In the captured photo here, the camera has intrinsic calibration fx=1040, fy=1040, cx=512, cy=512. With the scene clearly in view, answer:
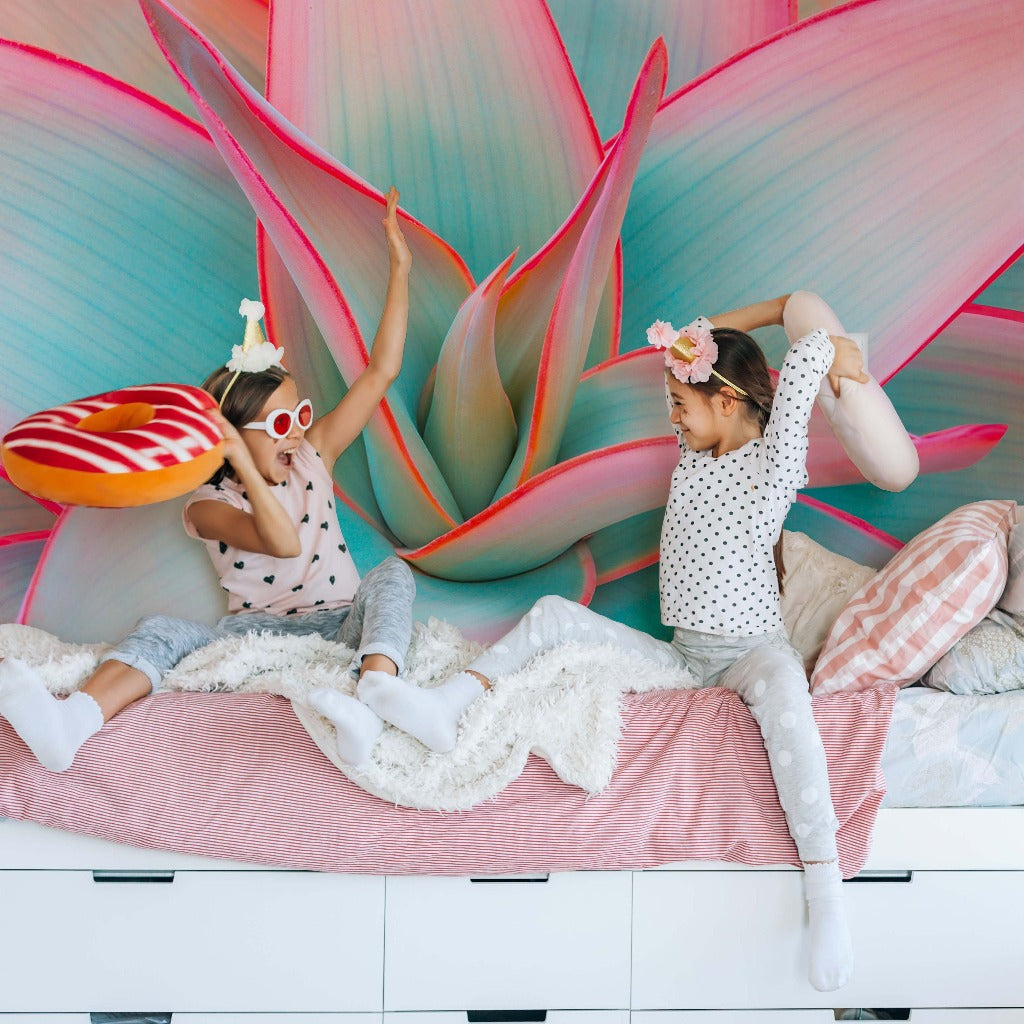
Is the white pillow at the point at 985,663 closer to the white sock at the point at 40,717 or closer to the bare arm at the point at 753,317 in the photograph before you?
the bare arm at the point at 753,317

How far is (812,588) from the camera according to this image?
6.44ft

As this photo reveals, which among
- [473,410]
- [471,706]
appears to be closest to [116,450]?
[471,706]

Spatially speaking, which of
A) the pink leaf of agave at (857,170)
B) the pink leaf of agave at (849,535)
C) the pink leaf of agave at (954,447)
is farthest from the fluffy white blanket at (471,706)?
the pink leaf of agave at (857,170)

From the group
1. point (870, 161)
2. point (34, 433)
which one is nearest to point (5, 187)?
point (34, 433)

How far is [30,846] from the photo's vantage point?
1.52m

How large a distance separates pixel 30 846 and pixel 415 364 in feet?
3.91

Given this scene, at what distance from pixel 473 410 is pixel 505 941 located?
109 cm

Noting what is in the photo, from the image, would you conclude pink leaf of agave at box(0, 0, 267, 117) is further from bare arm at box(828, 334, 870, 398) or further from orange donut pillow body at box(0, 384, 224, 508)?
bare arm at box(828, 334, 870, 398)

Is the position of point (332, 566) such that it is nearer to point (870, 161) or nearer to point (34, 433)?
point (34, 433)

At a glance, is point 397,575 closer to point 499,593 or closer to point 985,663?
point 499,593

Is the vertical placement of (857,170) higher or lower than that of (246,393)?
higher

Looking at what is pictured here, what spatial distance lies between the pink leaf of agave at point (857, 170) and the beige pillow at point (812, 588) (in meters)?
0.46

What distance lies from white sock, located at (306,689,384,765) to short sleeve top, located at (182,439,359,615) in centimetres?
52

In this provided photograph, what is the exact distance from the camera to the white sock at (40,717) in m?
1.40
